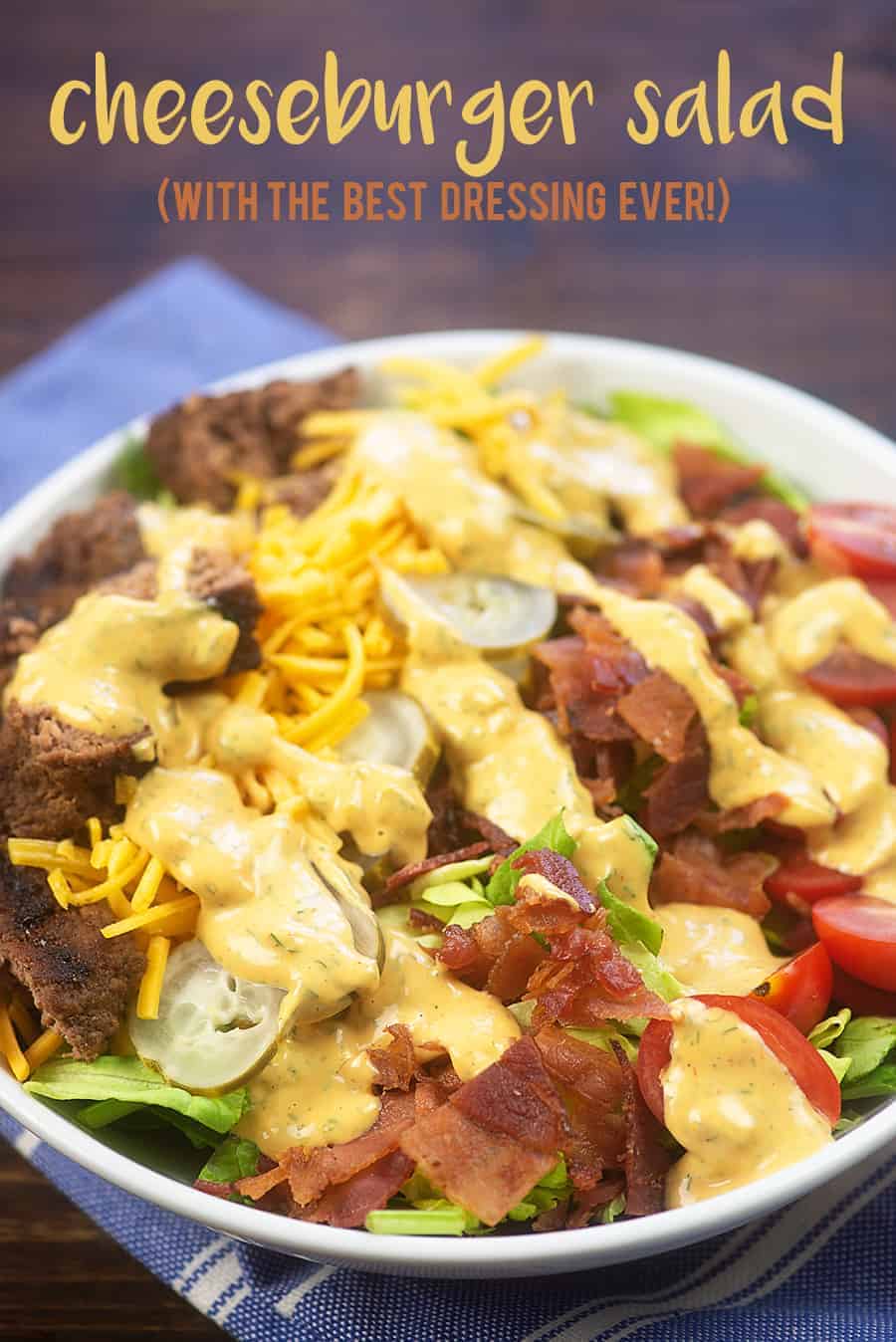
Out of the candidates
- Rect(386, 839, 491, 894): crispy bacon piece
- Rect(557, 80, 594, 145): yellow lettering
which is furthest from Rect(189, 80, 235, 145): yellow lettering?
Rect(386, 839, 491, 894): crispy bacon piece

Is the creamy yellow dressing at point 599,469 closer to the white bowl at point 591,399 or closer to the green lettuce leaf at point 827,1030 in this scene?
the white bowl at point 591,399

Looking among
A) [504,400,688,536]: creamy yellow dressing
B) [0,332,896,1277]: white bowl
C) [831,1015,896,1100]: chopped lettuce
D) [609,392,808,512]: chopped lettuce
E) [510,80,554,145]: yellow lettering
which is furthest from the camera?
[510,80,554,145]: yellow lettering

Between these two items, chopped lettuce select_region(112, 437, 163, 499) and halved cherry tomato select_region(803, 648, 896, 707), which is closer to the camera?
halved cherry tomato select_region(803, 648, 896, 707)

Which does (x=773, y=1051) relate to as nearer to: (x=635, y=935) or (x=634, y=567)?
(x=635, y=935)

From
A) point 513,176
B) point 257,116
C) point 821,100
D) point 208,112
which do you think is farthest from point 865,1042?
point 208,112

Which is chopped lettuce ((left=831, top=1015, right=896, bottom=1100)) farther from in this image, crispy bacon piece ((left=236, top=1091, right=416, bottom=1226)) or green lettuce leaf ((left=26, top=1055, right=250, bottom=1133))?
green lettuce leaf ((left=26, top=1055, right=250, bottom=1133))

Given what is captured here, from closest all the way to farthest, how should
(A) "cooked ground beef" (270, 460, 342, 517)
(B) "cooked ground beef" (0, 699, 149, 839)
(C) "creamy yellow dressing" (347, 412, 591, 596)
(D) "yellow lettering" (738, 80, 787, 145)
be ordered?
(B) "cooked ground beef" (0, 699, 149, 839), (C) "creamy yellow dressing" (347, 412, 591, 596), (A) "cooked ground beef" (270, 460, 342, 517), (D) "yellow lettering" (738, 80, 787, 145)

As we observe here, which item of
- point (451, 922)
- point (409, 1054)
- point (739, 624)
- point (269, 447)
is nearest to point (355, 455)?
point (269, 447)
